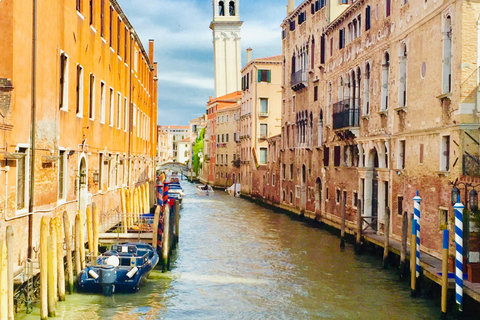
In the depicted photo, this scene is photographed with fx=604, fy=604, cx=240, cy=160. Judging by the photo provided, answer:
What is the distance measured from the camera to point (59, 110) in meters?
13.0

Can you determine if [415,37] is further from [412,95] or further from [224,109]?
[224,109]

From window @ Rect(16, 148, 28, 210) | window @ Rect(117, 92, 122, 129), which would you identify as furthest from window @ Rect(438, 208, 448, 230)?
window @ Rect(117, 92, 122, 129)

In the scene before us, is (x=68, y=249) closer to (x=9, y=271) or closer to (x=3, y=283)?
(x=9, y=271)

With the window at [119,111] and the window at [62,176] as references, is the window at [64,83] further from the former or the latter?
the window at [119,111]

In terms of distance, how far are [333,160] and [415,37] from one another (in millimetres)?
9148

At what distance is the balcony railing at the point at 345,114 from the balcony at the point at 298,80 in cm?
608

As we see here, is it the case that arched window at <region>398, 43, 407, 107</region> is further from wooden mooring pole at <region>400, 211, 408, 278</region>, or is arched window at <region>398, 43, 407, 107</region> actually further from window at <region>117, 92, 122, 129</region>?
window at <region>117, 92, 122, 129</region>

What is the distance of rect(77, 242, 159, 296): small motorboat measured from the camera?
12312 mm

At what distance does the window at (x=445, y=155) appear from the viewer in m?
13.9

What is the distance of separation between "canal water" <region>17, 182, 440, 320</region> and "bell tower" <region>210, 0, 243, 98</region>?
5104 centimetres

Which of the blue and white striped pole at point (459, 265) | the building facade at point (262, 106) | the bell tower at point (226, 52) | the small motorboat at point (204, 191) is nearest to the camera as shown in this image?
the blue and white striped pole at point (459, 265)

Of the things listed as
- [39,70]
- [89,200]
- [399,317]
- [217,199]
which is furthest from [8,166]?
[217,199]

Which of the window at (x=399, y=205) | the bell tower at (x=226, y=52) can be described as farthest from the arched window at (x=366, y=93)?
the bell tower at (x=226, y=52)

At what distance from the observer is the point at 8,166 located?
32.0 feet
